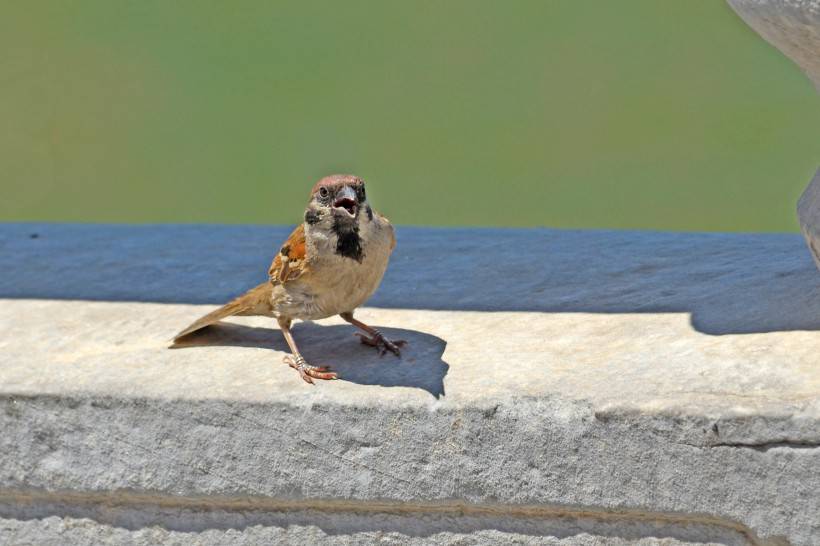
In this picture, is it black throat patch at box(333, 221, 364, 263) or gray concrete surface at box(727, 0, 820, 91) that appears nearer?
gray concrete surface at box(727, 0, 820, 91)

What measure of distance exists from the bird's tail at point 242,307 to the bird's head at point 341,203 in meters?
0.32

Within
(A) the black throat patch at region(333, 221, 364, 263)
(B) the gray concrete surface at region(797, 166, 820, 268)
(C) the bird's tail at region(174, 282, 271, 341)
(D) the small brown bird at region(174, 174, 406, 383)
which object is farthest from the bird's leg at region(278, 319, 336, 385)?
(B) the gray concrete surface at region(797, 166, 820, 268)

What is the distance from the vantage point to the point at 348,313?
3.32m

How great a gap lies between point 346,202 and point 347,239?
0.09m

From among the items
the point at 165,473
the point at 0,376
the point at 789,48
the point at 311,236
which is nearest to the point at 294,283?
the point at 311,236

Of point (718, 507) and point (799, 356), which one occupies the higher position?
point (799, 356)

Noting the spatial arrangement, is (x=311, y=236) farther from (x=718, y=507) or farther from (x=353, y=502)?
(x=718, y=507)

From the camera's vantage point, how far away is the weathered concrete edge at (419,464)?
9.27ft

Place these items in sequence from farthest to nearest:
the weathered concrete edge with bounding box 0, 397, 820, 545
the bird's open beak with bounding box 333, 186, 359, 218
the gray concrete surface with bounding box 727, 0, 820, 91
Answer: the bird's open beak with bounding box 333, 186, 359, 218 → the weathered concrete edge with bounding box 0, 397, 820, 545 → the gray concrete surface with bounding box 727, 0, 820, 91

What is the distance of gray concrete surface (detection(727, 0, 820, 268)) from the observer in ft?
8.55

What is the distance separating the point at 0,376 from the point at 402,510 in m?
1.13

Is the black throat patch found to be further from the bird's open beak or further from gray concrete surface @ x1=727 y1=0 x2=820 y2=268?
gray concrete surface @ x1=727 y1=0 x2=820 y2=268

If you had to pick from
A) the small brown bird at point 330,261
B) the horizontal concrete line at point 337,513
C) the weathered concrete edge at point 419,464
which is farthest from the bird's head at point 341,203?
the horizontal concrete line at point 337,513

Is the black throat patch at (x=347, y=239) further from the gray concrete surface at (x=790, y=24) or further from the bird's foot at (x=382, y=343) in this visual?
the gray concrete surface at (x=790, y=24)
